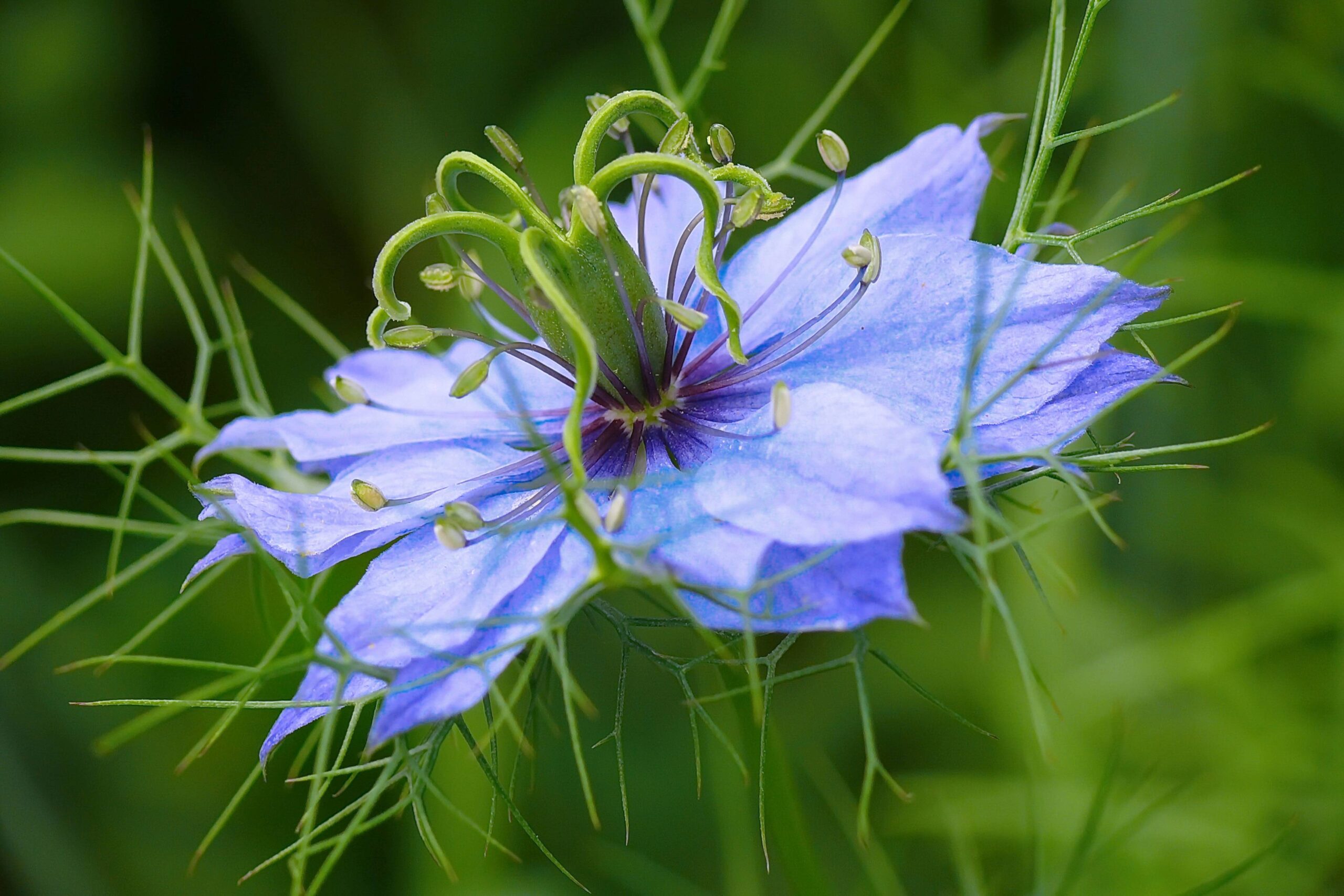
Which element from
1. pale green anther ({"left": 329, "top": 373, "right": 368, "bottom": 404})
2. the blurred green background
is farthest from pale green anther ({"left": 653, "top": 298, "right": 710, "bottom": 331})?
the blurred green background

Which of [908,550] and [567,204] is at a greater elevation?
[567,204]

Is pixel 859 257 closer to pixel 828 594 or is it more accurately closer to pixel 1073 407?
pixel 1073 407

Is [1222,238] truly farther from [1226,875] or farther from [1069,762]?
[1226,875]

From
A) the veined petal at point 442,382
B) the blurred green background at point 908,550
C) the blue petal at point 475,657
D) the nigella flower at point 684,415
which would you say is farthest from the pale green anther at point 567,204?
the blurred green background at point 908,550

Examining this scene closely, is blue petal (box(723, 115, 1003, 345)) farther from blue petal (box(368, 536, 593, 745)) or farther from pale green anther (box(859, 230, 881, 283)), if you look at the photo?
blue petal (box(368, 536, 593, 745))

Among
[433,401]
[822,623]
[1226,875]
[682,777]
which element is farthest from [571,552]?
[682,777]

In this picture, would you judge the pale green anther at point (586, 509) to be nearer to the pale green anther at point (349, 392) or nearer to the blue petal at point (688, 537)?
the blue petal at point (688, 537)

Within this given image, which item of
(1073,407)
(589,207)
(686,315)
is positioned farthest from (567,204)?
(1073,407)
